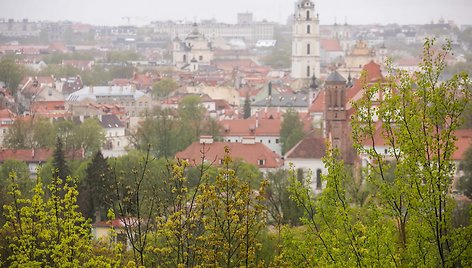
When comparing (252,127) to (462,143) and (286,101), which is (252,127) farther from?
(286,101)

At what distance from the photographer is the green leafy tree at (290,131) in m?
50.6

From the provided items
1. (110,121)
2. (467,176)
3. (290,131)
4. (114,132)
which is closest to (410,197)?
(467,176)

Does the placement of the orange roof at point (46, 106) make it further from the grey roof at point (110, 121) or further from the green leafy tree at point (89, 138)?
the green leafy tree at point (89, 138)

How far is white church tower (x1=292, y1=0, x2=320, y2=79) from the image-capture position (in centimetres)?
8606

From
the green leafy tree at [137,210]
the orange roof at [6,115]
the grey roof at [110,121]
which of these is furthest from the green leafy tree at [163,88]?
the green leafy tree at [137,210]

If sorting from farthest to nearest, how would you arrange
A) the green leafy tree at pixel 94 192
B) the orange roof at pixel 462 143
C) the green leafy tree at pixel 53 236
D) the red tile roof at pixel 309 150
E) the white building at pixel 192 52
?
the white building at pixel 192 52
the red tile roof at pixel 309 150
the orange roof at pixel 462 143
the green leafy tree at pixel 94 192
the green leafy tree at pixel 53 236

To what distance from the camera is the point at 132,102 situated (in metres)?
74.2

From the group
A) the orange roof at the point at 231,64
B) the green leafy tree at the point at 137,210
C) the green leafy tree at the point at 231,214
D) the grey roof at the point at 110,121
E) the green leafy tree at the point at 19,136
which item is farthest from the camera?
the orange roof at the point at 231,64

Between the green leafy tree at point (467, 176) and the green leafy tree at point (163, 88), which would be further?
the green leafy tree at point (163, 88)

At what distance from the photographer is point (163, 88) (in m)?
84.4

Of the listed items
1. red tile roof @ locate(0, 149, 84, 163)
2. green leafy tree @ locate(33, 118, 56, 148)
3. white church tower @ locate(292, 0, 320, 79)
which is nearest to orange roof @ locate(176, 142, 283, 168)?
red tile roof @ locate(0, 149, 84, 163)

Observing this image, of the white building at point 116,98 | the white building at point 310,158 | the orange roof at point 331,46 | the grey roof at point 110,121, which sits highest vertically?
the orange roof at point 331,46

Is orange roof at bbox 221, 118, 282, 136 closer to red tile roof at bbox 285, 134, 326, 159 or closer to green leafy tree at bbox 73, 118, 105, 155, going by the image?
green leafy tree at bbox 73, 118, 105, 155

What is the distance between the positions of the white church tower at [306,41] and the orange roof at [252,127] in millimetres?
31825
